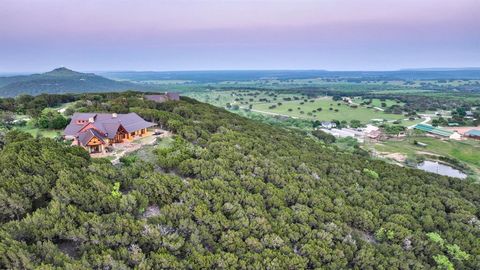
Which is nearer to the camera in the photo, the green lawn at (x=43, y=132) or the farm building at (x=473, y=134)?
the green lawn at (x=43, y=132)

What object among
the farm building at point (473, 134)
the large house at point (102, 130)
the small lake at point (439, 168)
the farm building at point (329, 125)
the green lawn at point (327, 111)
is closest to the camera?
the large house at point (102, 130)

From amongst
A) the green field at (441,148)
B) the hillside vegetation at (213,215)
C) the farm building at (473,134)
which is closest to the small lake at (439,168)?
Answer: the green field at (441,148)

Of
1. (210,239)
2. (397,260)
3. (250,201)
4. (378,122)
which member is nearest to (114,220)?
(210,239)

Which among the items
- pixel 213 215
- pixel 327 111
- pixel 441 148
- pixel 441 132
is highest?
pixel 213 215

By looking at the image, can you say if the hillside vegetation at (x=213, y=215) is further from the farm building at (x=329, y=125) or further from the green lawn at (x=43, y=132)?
the farm building at (x=329, y=125)

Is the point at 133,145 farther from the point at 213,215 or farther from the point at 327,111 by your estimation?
the point at 327,111

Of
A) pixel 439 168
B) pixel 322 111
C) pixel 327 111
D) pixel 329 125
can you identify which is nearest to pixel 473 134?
pixel 439 168
